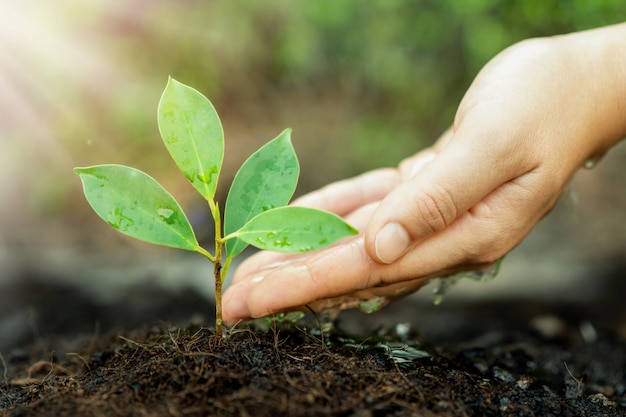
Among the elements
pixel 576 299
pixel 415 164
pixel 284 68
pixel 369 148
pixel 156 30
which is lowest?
pixel 576 299

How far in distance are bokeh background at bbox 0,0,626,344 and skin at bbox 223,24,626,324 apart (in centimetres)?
165

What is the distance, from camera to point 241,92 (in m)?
3.71

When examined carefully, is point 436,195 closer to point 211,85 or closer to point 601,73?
point 601,73

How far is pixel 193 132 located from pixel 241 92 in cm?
286

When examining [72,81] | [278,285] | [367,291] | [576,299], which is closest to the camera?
[278,285]

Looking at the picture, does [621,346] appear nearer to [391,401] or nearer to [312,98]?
[391,401]

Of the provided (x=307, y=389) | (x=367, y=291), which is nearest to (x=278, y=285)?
(x=367, y=291)

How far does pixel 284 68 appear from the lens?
11.8ft

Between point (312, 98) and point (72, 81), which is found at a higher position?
point (72, 81)

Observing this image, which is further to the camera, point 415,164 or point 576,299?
point 576,299

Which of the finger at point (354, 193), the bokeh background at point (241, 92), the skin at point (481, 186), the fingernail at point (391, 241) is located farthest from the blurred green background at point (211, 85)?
the fingernail at point (391, 241)

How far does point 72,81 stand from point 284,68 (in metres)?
1.32

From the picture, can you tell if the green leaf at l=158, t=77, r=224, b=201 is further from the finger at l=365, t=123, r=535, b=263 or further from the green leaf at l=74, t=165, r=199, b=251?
the finger at l=365, t=123, r=535, b=263

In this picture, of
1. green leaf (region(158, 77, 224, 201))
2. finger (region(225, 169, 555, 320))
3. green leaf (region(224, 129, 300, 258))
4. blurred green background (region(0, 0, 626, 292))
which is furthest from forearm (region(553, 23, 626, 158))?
blurred green background (region(0, 0, 626, 292))
